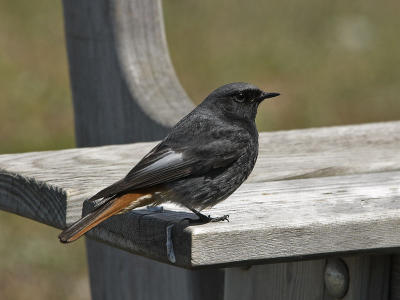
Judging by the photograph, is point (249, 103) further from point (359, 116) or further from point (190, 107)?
point (359, 116)

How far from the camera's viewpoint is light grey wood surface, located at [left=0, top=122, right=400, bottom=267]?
2609 millimetres

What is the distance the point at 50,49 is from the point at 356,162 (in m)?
6.53

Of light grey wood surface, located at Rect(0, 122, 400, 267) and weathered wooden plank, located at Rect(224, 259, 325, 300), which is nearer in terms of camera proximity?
light grey wood surface, located at Rect(0, 122, 400, 267)

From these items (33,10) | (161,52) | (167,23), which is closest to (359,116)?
(167,23)

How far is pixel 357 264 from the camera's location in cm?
301

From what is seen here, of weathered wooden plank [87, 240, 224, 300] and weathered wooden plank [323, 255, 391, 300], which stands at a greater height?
weathered wooden plank [323, 255, 391, 300]

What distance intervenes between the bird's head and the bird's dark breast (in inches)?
13.3

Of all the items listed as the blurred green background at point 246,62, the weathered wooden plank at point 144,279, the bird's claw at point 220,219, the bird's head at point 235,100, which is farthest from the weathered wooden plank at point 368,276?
the blurred green background at point 246,62

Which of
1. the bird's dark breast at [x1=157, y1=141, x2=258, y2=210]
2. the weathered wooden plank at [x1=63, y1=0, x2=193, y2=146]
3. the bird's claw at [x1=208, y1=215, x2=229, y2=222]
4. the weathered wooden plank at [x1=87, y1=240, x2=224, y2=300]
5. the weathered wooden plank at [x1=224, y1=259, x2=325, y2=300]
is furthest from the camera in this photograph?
the weathered wooden plank at [x1=63, y1=0, x2=193, y2=146]

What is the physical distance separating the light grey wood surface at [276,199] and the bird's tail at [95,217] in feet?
0.16

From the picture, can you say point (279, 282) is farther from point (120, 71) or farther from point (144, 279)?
point (120, 71)

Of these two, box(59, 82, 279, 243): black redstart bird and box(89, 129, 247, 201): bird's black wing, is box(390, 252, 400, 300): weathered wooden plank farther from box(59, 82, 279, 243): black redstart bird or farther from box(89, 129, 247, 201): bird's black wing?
box(89, 129, 247, 201): bird's black wing

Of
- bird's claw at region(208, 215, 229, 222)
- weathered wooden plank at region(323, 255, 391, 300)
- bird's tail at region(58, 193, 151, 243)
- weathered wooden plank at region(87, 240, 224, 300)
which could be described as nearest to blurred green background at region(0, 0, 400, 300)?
weathered wooden plank at region(87, 240, 224, 300)

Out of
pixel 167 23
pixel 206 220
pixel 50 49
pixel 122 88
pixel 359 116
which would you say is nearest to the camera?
pixel 206 220
